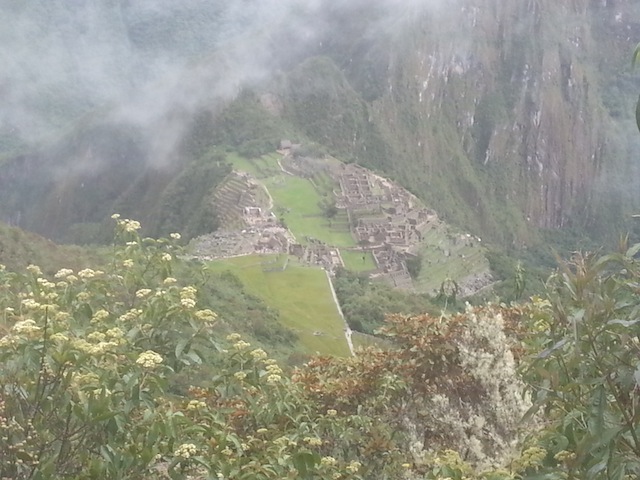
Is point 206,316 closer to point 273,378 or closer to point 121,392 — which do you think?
point 273,378

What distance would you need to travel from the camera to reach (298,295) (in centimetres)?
3438

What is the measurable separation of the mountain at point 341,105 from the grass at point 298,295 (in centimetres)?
1601

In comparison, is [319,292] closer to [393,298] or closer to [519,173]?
[393,298]

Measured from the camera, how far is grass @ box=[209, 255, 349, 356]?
90.1 ft

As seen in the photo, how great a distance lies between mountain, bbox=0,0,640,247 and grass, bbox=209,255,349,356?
16014 mm

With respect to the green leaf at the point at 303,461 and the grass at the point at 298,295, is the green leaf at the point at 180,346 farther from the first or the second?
the grass at the point at 298,295

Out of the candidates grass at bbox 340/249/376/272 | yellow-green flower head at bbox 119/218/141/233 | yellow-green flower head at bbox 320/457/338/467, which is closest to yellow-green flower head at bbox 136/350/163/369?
yellow-green flower head at bbox 320/457/338/467

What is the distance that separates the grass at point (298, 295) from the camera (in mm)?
27469

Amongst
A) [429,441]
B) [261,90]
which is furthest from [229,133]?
[429,441]

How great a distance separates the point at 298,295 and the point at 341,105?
57.4 meters

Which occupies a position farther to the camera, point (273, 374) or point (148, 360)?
point (273, 374)

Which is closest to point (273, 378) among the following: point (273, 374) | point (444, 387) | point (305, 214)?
point (273, 374)

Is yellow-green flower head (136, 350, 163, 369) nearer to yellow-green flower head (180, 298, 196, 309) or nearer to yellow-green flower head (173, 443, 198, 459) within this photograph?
yellow-green flower head (173, 443, 198, 459)

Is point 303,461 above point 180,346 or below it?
below
